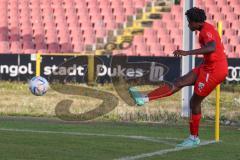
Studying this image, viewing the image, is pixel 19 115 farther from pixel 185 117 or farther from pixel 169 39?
pixel 169 39

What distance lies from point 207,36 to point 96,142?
7.54 feet

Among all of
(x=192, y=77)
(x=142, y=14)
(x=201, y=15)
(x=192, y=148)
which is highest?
(x=142, y=14)

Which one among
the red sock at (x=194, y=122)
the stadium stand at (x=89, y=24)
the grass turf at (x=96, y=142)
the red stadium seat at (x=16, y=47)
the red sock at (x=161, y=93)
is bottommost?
the grass turf at (x=96, y=142)

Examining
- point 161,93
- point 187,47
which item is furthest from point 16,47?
point 161,93

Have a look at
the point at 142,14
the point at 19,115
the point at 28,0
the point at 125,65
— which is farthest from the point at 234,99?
the point at 28,0

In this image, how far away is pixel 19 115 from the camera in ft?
53.3

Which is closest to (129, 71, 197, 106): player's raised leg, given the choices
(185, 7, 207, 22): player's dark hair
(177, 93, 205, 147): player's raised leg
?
(177, 93, 205, 147): player's raised leg

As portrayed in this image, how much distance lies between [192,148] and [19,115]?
716 cm

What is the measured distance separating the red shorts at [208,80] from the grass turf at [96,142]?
82cm

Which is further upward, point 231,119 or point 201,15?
point 201,15

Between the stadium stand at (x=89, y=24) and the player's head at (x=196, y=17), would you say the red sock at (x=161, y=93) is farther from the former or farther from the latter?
the stadium stand at (x=89, y=24)

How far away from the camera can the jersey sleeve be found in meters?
9.86

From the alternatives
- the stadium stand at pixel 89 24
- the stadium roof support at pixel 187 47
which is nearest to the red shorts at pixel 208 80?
the stadium roof support at pixel 187 47

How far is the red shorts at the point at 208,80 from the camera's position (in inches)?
393
